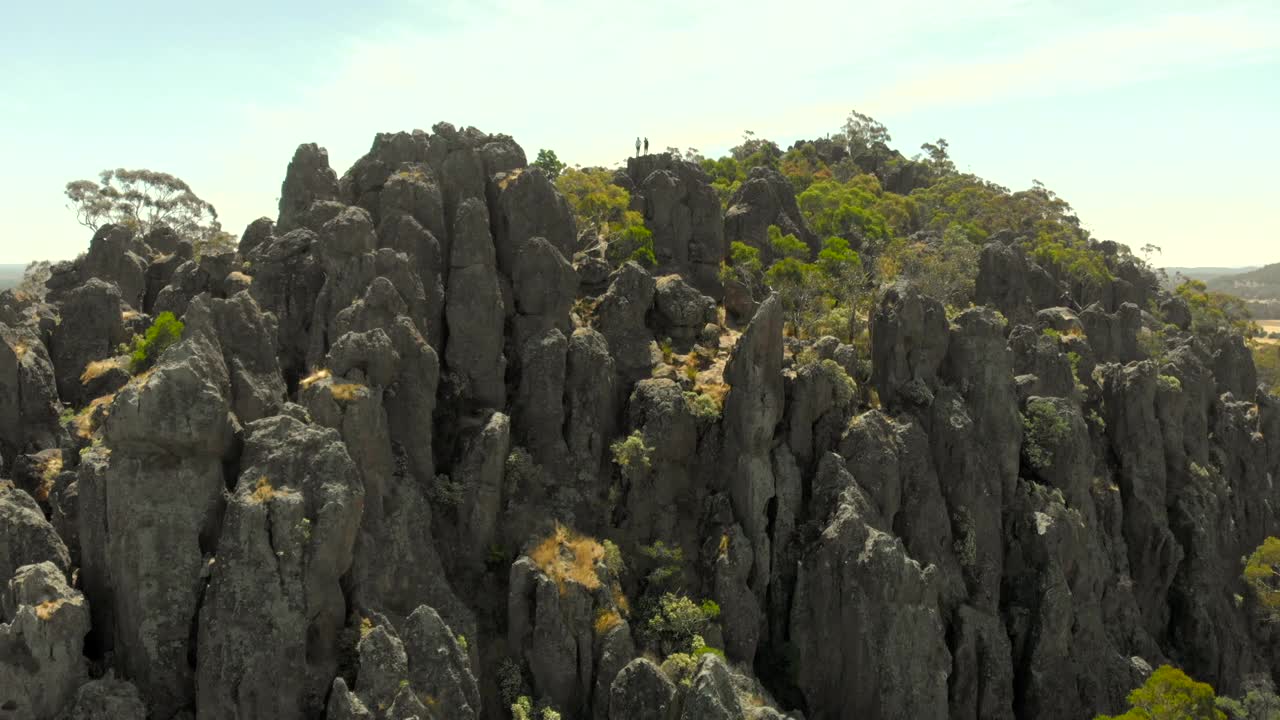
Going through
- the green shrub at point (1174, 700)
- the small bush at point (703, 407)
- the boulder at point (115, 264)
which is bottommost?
the green shrub at point (1174, 700)

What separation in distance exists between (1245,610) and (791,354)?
44647 millimetres

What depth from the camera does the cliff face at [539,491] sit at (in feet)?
136

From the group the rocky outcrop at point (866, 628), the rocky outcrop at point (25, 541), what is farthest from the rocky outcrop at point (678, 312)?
the rocky outcrop at point (25, 541)

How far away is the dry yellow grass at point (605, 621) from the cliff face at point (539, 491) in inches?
4.5

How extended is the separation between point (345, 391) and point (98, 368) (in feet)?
64.9

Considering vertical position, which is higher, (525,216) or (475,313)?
(525,216)

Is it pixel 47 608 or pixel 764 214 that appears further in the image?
pixel 764 214

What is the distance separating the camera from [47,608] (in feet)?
128

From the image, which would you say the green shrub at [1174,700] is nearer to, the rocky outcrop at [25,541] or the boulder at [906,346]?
the boulder at [906,346]

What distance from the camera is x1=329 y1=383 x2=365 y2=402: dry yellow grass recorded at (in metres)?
47.4

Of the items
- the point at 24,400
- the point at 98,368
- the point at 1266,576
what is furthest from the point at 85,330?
the point at 1266,576

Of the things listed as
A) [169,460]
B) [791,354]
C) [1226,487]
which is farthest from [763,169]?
[169,460]

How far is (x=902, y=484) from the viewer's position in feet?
203

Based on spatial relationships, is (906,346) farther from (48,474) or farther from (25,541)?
(25,541)
